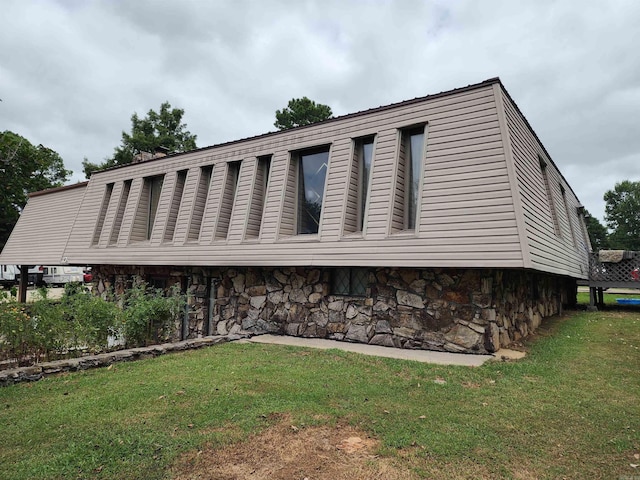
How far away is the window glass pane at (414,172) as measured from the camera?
7426 mm

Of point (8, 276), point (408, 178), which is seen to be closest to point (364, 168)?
point (408, 178)

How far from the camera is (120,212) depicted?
12.5 metres

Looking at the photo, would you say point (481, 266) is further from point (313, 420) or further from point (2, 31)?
point (2, 31)

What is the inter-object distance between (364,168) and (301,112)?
22.2m

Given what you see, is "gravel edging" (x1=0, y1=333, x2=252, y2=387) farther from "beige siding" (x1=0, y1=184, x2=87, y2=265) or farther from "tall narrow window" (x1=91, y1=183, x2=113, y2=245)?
"beige siding" (x1=0, y1=184, x2=87, y2=265)

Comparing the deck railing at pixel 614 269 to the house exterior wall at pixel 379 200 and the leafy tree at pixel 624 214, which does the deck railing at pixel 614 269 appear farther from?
the leafy tree at pixel 624 214

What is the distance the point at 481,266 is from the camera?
595cm

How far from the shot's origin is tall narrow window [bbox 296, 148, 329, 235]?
8.77 meters

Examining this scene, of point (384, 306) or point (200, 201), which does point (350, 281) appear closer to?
point (384, 306)

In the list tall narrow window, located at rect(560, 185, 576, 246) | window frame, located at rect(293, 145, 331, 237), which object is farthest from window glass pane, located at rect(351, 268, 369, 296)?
tall narrow window, located at rect(560, 185, 576, 246)

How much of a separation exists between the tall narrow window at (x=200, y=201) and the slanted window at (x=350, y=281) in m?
4.34

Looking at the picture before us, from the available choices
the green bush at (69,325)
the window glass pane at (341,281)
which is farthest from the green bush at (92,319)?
the window glass pane at (341,281)

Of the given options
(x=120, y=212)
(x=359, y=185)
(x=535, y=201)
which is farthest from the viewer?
(x=120, y=212)

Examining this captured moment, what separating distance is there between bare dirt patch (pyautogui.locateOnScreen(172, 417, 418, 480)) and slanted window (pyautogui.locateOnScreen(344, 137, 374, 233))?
4946 mm
